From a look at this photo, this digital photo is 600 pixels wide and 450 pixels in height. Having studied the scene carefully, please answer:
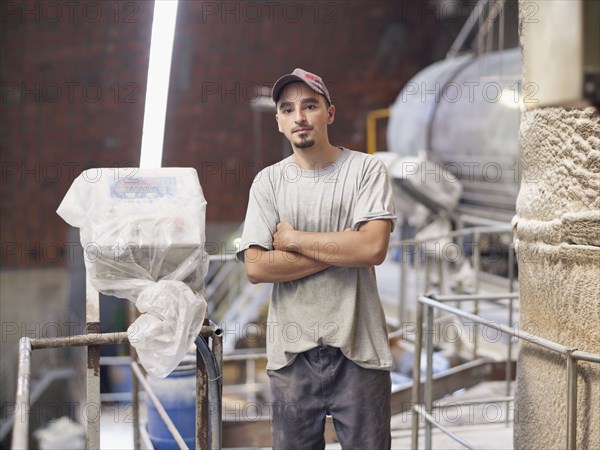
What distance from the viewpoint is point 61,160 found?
41.1ft

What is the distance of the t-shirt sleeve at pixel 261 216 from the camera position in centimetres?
250

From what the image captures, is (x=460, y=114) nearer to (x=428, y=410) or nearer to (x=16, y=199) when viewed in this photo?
(x=428, y=410)

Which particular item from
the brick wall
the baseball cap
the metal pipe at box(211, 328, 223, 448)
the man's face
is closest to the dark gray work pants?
the metal pipe at box(211, 328, 223, 448)

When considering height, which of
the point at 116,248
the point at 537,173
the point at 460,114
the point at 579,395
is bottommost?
the point at 579,395

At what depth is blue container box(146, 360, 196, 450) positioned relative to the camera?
3.48 meters

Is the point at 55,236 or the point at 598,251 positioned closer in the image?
the point at 598,251

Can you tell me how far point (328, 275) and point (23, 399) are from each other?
104cm

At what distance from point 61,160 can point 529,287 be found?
1087 centimetres

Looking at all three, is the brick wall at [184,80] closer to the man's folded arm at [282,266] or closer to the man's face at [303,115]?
the man's face at [303,115]

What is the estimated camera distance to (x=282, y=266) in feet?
7.93

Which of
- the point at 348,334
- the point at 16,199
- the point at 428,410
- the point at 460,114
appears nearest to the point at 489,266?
→ the point at 460,114

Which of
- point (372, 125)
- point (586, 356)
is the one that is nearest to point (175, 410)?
point (586, 356)

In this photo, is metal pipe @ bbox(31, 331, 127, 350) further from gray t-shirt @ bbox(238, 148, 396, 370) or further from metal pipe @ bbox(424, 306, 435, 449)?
metal pipe @ bbox(424, 306, 435, 449)

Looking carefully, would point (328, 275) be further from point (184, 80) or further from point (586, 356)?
point (184, 80)
